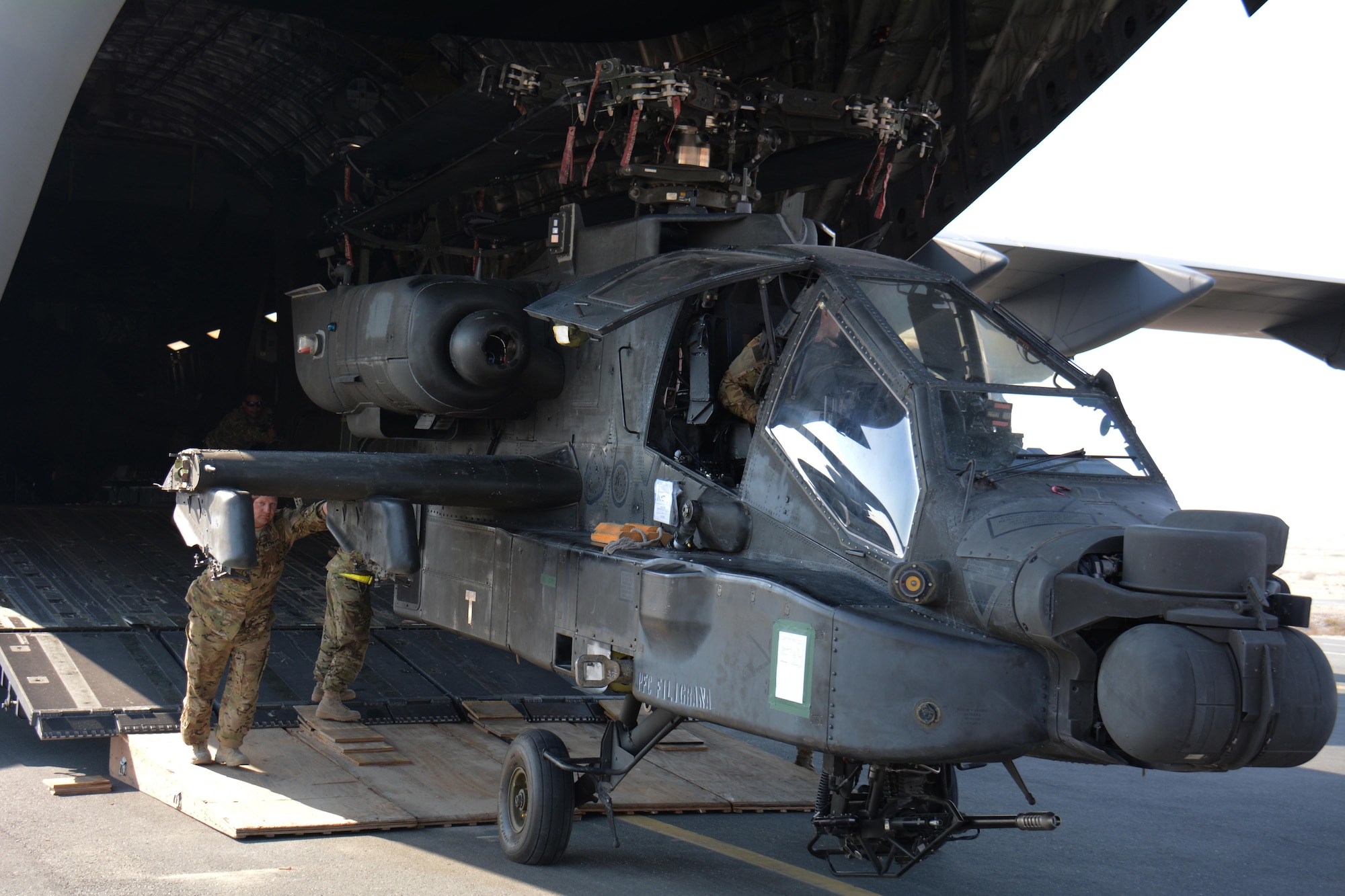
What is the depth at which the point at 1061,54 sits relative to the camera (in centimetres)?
939

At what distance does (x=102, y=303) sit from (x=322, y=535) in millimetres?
6193

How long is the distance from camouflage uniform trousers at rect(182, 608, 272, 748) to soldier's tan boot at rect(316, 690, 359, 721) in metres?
0.60

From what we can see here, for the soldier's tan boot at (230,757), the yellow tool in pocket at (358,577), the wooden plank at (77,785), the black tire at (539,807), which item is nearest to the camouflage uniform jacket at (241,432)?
the yellow tool in pocket at (358,577)

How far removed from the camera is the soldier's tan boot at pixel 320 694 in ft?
23.4

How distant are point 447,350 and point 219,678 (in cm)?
207

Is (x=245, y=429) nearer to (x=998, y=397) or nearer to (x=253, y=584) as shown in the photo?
(x=253, y=584)

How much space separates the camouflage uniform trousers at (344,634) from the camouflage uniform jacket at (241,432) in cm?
552

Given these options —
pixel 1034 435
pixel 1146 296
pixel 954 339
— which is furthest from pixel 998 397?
pixel 1146 296

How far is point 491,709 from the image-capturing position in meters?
7.59

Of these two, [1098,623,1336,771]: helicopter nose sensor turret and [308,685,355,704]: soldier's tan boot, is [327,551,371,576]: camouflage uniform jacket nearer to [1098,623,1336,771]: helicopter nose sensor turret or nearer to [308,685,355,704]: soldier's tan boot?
[308,685,355,704]: soldier's tan boot

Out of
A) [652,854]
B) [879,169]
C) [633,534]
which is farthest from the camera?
[879,169]

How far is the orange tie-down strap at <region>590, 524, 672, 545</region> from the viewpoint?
17.1 ft

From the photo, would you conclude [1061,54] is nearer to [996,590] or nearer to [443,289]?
[443,289]

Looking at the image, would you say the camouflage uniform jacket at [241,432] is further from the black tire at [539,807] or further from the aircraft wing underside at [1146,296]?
the black tire at [539,807]
